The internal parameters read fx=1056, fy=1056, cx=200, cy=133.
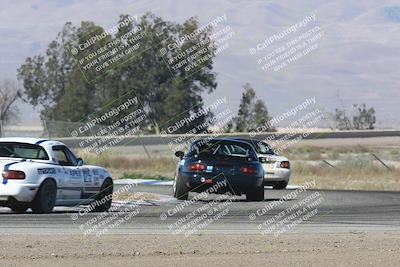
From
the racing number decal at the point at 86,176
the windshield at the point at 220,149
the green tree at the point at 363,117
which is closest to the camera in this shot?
the racing number decal at the point at 86,176

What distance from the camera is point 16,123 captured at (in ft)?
238

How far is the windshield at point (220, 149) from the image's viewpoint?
23.0m

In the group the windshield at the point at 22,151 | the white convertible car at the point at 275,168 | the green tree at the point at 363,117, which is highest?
the windshield at the point at 22,151

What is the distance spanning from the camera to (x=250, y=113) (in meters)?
79.6

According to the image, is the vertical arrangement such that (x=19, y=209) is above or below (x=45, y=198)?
below

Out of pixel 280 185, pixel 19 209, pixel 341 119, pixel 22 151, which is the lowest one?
pixel 341 119

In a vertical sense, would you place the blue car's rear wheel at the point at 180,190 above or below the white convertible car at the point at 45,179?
below

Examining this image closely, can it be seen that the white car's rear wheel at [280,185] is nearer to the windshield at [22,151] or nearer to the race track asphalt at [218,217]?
the race track asphalt at [218,217]

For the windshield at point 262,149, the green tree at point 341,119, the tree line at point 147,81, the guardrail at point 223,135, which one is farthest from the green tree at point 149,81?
the windshield at point 262,149

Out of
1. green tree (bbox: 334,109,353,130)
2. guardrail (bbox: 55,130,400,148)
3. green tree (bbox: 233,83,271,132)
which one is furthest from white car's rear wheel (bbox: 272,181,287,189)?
green tree (bbox: 334,109,353,130)

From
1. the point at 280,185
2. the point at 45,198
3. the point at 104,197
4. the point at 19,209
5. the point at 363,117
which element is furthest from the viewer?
the point at 363,117

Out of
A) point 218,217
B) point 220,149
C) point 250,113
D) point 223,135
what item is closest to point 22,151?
point 218,217

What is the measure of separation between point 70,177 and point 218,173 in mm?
4548

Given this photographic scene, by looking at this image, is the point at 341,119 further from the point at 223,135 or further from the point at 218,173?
the point at 218,173
